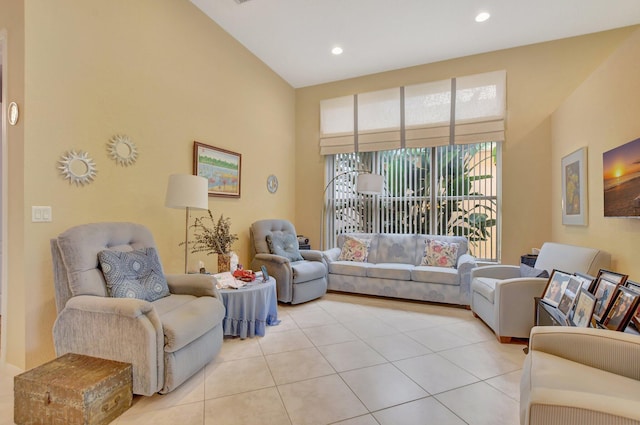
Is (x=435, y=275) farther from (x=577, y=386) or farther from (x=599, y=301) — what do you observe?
(x=577, y=386)

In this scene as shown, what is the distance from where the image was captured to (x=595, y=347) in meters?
1.40

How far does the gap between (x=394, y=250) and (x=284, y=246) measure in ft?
5.41

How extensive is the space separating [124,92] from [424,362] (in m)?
3.40

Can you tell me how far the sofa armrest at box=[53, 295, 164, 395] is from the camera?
1700 mm

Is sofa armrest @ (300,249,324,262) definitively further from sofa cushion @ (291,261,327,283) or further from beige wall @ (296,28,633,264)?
beige wall @ (296,28,633,264)

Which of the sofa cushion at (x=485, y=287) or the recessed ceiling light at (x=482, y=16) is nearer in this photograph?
the sofa cushion at (x=485, y=287)

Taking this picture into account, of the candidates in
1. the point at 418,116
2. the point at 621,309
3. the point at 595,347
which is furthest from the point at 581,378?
the point at 418,116

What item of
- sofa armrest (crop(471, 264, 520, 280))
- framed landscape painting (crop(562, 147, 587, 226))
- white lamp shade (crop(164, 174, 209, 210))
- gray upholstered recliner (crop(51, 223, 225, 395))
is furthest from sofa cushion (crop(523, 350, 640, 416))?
white lamp shade (crop(164, 174, 209, 210))

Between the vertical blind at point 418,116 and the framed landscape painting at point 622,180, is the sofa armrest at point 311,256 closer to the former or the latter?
the vertical blind at point 418,116

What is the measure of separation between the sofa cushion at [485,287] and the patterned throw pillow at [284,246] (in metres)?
2.21

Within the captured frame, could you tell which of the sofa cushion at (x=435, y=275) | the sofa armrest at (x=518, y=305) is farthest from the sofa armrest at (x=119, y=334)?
the sofa cushion at (x=435, y=275)

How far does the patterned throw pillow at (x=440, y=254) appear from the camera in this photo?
157 inches

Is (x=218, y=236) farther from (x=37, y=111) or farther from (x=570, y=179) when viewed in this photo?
(x=570, y=179)

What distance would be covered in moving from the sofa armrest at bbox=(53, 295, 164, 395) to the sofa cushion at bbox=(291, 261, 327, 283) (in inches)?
78.5
